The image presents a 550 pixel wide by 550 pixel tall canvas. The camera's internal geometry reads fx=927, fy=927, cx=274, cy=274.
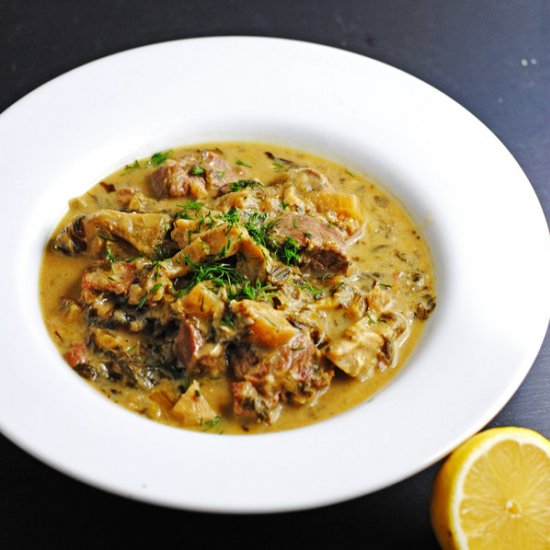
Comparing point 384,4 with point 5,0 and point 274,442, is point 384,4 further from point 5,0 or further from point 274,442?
point 274,442

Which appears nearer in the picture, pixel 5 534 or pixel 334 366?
pixel 5 534

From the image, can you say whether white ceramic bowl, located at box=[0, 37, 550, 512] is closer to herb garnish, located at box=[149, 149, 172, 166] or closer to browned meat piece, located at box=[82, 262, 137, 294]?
herb garnish, located at box=[149, 149, 172, 166]

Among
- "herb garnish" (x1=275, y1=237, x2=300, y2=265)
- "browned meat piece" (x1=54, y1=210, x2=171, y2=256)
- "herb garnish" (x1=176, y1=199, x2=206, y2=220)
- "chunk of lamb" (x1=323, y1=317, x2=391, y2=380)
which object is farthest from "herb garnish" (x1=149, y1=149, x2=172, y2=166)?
"chunk of lamb" (x1=323, y1=317, x2=391, y2=380)

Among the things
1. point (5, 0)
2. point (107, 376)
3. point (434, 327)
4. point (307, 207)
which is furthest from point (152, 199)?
point (5, 0)

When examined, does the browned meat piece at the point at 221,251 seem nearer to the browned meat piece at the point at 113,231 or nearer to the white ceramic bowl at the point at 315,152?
the browned meat piece at the point at 113,231

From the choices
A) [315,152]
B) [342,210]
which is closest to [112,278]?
[342,210]

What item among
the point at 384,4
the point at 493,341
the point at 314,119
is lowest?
the point at 493,341

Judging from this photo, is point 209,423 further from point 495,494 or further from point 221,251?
point 495,494
